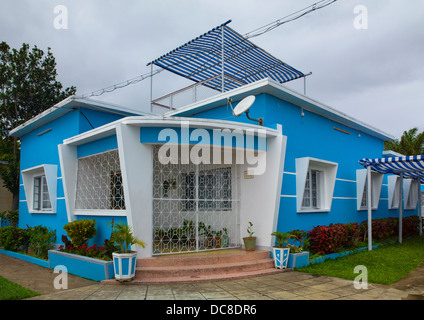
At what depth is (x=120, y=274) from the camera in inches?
260

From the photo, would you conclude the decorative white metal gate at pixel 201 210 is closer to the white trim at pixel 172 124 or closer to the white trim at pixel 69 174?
the white trim at pixel 172 124

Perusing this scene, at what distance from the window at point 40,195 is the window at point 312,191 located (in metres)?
8.53

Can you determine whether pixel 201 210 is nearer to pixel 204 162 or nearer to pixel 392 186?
pixel 204 162

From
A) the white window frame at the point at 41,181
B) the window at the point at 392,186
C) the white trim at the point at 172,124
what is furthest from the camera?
the window at the point at 392,186

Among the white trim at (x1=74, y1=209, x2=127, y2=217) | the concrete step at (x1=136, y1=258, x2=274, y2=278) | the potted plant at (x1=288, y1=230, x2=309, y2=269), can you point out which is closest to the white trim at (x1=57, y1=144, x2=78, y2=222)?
the white trim at (x1=74, y1=209, x2=127, y2=217)

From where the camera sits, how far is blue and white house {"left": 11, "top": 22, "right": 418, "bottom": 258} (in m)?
7.63

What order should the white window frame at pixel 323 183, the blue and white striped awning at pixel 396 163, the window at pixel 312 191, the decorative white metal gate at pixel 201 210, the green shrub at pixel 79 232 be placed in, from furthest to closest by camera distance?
1. the window at pixel 312 191
2. the white window frame at pixel 323 183
3. the blue and white striped awning at pixel 396 163
4. the decorative white metal gate at pixel 201 210
5. the green shrub at pixel 79 232

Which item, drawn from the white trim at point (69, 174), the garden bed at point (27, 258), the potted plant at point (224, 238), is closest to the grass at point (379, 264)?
the potted plant at point (224, 238)

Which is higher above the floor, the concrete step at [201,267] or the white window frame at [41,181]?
the white window frame at [41,181]

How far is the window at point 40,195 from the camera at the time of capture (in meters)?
11.9

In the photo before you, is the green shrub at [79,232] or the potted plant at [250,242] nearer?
the green shrub at [79,232]

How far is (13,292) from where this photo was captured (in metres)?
6.22

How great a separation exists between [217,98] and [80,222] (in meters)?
4.83
